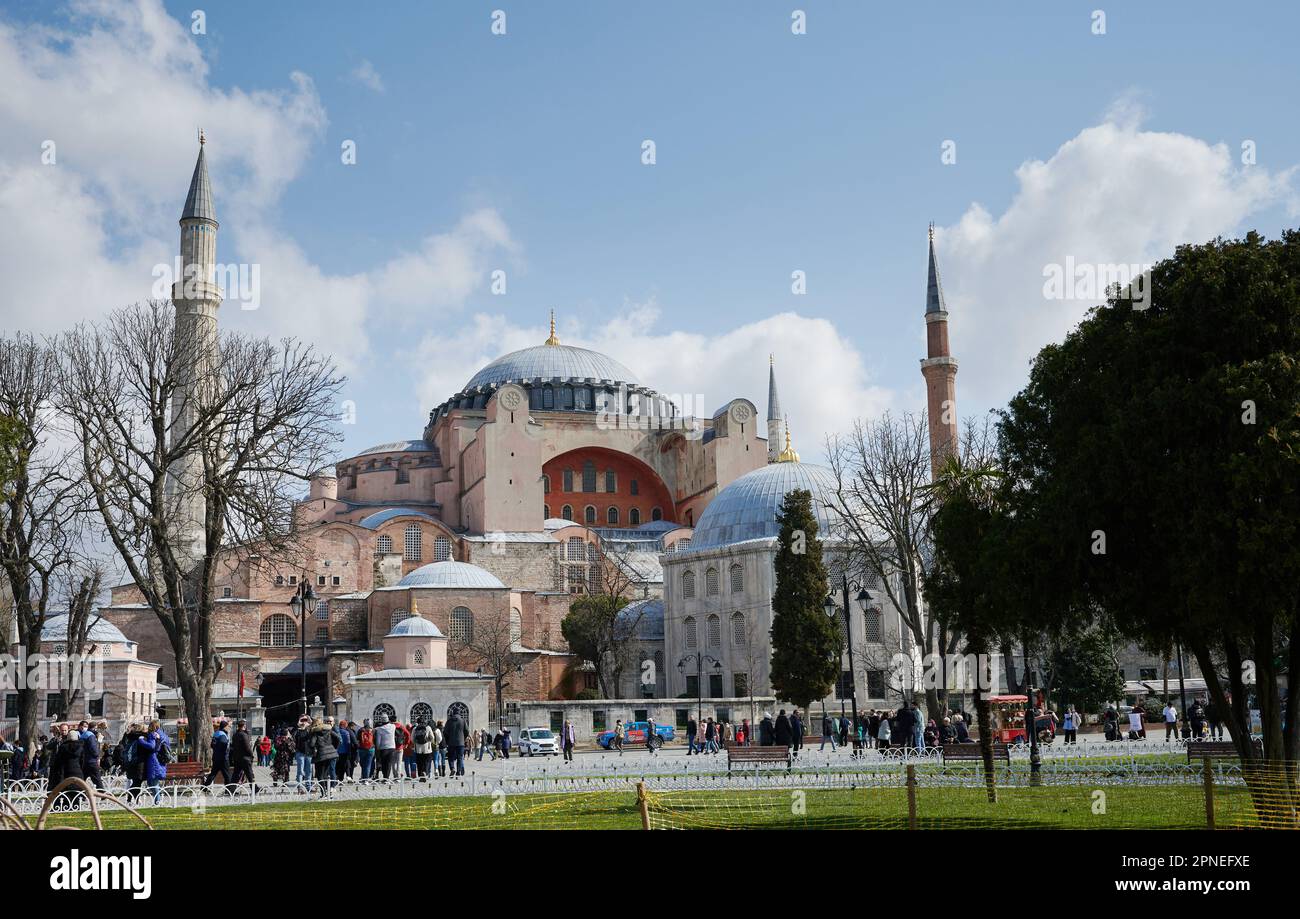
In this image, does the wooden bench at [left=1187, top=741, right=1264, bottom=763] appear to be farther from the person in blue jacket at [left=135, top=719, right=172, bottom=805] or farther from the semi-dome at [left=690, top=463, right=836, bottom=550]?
the semi-dome at [left=690, top=463, right=836, bottom=550]

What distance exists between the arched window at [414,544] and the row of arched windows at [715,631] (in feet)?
45.6

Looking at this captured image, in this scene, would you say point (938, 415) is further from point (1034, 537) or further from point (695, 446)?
point (1034, 537)

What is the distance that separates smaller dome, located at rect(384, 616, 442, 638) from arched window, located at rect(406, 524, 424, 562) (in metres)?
11.8

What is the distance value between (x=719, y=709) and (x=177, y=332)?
71.4 feet

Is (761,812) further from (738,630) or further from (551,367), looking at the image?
(551,367)

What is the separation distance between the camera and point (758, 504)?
44.1 metres

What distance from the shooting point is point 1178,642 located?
490 inches

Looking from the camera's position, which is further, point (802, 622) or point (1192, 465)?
point (802, 622)

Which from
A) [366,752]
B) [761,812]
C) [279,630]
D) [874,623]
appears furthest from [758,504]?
[761,812]

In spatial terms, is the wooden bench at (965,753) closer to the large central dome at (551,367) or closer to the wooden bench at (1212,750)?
the wooden bench at (1212,750)

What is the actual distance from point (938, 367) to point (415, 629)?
19.4 meters

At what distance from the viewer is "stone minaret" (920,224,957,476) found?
4150cm

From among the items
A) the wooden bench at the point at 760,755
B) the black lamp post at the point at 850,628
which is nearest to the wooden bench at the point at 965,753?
the wooden bench at the point at 760,755

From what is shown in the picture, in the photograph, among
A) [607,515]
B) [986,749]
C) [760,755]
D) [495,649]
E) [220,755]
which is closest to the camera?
[986,749]
